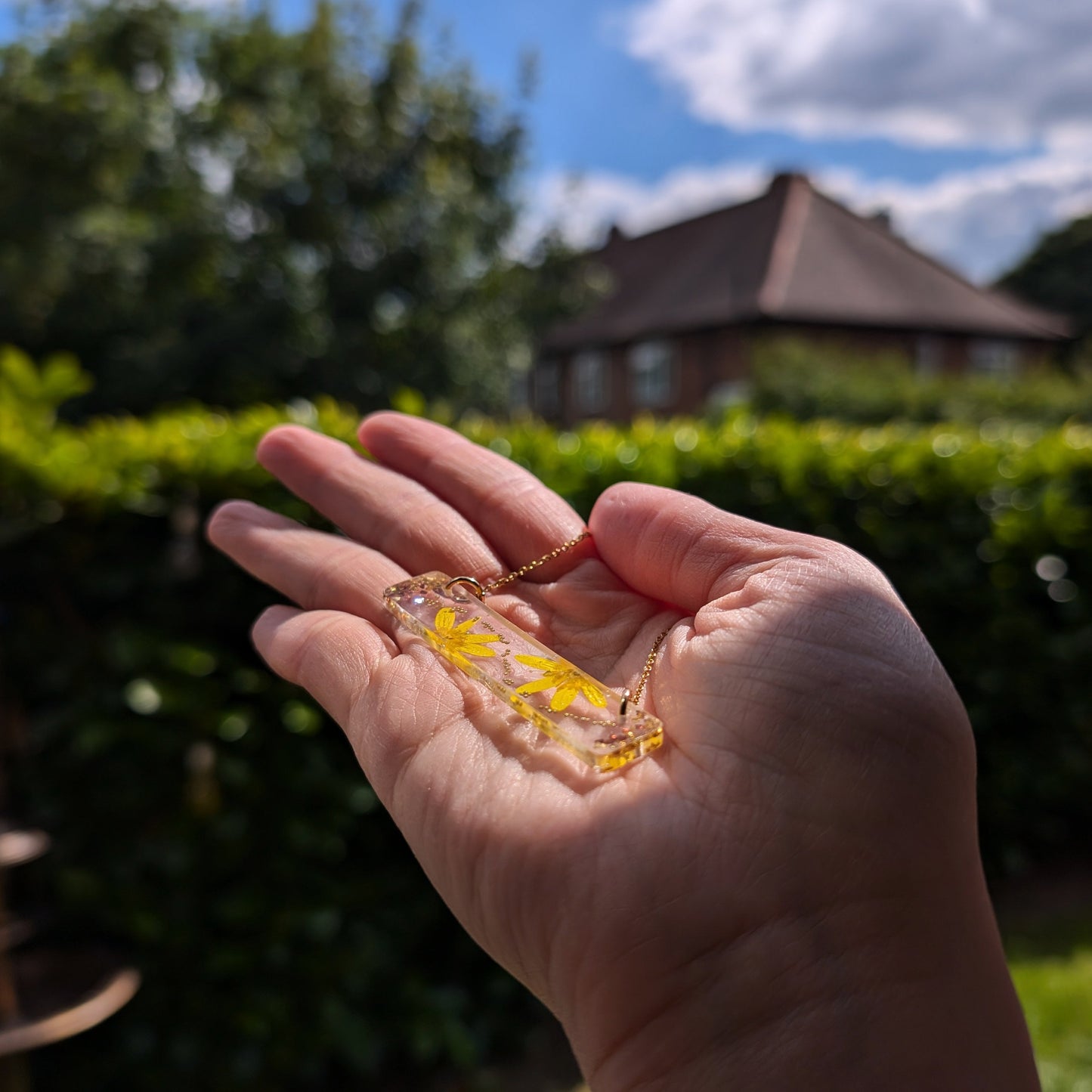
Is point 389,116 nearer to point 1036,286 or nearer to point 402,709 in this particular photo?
point 402,709

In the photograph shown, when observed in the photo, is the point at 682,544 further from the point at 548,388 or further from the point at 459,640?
the point at 548,388

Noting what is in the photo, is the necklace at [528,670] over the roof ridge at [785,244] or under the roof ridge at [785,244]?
under

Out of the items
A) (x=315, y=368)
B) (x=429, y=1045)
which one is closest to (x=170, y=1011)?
(x=429, y=1045)

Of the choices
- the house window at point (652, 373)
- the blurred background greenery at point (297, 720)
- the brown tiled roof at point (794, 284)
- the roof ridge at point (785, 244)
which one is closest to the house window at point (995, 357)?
the brown tiled roof at point (794, 284)

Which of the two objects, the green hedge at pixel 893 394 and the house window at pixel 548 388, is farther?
the house window at pixel 548 388

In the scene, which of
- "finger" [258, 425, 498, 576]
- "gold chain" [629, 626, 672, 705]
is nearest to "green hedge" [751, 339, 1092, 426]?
"finger" [258, 425, 498, 576]

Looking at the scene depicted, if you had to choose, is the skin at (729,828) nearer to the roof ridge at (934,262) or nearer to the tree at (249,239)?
the tree at (249,239)

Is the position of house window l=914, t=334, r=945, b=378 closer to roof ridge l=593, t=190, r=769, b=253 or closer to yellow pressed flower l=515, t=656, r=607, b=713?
roof ridge l=593, t=190, r=769, b=253
